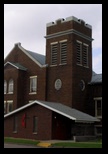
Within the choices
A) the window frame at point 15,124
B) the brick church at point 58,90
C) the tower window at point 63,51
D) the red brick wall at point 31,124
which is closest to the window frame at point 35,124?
the brick church at point 58,90

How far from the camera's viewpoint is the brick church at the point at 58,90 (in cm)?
2862

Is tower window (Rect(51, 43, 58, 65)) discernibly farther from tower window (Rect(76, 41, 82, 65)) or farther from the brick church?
tower window (Rect(76, 41, 82, 65))

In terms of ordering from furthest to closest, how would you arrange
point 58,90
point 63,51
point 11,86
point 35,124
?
1. point 11,86
2. point 63,51
3. point 58,90
4. point 35,124

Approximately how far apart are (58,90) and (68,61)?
3.66m

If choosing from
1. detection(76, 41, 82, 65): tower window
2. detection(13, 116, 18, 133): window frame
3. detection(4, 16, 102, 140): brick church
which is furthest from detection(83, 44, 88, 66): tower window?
detection(13, 116, 18, 133): window frame

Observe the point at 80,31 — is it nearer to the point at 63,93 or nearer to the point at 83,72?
the point at 83,72

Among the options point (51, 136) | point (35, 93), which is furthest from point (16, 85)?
point (51, 136)

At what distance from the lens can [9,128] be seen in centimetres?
3184

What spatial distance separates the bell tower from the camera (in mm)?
32812

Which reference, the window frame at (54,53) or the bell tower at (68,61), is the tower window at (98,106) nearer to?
the bell tower at (68,61)

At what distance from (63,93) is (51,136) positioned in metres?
6.84

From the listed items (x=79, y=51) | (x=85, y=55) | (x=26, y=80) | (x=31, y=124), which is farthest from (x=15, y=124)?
(x=85, y=55)

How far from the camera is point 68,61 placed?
109 ft

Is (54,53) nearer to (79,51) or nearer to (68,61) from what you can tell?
(68,61)
